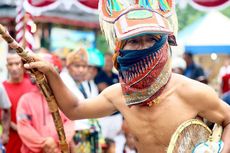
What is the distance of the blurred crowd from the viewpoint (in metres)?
7.58

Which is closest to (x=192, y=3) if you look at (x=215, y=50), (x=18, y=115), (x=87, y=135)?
(x=87, y=135)

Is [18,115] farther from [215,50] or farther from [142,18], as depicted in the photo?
[215,50]

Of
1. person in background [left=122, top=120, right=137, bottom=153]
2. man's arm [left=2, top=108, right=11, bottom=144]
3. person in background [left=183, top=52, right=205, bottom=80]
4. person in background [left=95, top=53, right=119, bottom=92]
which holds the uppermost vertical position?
man's arm [left=2, top=108, right=11, bottom=144]

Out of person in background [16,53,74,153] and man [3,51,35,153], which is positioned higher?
person in background [16,53,74,153]

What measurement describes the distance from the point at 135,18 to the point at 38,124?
3159 mm

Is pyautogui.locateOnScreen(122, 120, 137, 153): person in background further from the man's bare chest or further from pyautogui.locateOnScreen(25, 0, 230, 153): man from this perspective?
the man's bare chest

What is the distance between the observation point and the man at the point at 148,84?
467cm

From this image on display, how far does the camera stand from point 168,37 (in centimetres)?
494

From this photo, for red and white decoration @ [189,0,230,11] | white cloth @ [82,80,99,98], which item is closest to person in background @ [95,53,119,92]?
red and white decoration @ [189,0,230,11]

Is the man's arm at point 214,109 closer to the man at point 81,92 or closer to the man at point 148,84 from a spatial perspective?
the man at point 148,84

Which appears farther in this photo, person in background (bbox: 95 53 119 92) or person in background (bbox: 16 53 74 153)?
person in background (bbox: 95 53 119 92)

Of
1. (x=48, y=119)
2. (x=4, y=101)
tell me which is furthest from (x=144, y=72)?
(x=4, y=101)

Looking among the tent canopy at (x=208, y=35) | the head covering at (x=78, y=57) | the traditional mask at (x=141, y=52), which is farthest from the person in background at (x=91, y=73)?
the tent canopy at (x=208, y=35)

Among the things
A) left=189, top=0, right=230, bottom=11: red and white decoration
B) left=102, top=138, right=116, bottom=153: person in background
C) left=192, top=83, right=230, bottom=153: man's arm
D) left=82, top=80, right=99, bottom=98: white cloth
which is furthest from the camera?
left=102, top=138, right=116, bottom=153: person in background
